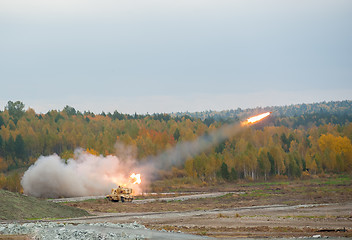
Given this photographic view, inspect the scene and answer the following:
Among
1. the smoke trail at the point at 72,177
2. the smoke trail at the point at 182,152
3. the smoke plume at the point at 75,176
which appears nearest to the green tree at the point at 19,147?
Answer: the smoke trail at the point at 182,152

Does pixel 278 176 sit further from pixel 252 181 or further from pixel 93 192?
pixel 93 192

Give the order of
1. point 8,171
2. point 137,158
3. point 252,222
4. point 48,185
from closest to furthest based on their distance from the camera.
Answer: point 252,222, point 48,185, point 137,158, point 8,171

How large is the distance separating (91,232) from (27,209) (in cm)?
2319

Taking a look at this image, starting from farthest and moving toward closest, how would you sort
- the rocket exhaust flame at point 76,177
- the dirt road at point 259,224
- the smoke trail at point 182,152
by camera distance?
1. the smoke trail at point 182,152
2. the rocket exhaust flame at point 76,177
3. the dirt road at point 259,224

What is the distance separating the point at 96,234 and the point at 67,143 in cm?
15996

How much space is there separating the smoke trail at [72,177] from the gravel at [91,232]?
61106mm

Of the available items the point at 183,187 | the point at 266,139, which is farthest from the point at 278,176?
the point at 266,139

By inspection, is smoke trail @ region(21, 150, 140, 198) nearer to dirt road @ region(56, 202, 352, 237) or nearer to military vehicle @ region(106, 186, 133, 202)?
military vehicle @ region(106, 186, 133, 202)

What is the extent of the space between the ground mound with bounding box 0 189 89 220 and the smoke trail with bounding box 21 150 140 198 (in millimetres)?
40547

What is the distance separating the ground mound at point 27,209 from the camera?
53531 mm

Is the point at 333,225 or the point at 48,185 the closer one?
the point at 333,225

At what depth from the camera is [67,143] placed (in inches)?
7530

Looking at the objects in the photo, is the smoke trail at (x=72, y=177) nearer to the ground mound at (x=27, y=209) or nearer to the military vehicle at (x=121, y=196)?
the military vehicle at (x=121, y=196)

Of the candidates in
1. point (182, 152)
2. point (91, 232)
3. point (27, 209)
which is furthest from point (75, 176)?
point (91, 232)
